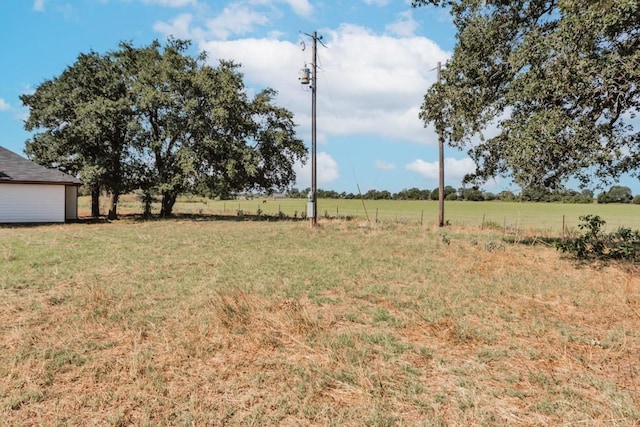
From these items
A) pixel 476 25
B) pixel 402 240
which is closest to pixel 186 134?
pixel 402 240

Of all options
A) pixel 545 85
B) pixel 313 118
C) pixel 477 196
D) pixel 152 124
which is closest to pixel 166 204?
pixel 152 124

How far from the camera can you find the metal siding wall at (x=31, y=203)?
19172 millimetres

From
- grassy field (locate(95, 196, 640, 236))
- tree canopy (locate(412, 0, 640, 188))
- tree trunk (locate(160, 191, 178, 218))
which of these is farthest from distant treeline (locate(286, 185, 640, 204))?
tree canopy (locate(412, 0, 640, 188))

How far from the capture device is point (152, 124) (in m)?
23.8

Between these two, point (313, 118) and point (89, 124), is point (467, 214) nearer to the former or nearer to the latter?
point (313, 118)

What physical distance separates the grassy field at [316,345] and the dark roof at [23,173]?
1391 cm

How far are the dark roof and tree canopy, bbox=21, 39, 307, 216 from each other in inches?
47.1

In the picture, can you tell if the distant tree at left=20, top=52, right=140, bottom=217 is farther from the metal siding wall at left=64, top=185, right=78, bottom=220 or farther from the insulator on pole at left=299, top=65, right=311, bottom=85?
the insulator on pole at left=299, top=65, right=311, bottom=85

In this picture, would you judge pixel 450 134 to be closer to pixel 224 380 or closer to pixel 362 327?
pixel 362 327

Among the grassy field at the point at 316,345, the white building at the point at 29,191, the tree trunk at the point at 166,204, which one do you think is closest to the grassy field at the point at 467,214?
the tree trunk at the point at 166,204

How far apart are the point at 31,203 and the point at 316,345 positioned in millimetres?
21929

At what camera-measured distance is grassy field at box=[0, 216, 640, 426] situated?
300 cm

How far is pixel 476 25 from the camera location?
10.6 m

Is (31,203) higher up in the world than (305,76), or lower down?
lower down
